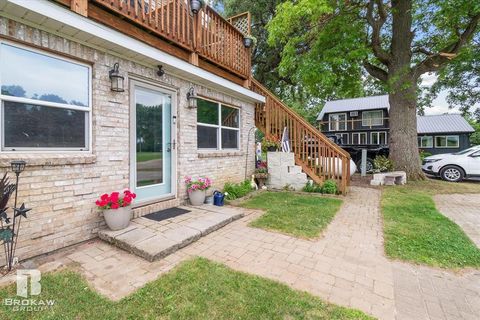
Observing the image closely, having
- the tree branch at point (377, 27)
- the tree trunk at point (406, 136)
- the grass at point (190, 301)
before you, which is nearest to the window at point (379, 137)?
the tree trunk at point (406, 136)

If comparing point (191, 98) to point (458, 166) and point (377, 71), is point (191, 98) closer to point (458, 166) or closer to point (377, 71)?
point (377, 71)

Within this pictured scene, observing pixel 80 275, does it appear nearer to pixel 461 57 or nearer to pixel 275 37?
pixel 275 37

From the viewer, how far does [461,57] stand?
7867 mm

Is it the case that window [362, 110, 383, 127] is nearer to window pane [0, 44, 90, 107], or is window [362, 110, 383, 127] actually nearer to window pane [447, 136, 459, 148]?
window pane [447, 136, 459, 148]

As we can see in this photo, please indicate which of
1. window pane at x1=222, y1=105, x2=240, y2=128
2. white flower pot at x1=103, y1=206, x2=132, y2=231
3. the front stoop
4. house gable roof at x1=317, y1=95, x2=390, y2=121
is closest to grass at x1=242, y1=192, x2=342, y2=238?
the front stoop

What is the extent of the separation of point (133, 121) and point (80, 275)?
95.5 inches

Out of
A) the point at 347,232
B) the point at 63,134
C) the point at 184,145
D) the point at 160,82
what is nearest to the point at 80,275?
the point at 63,134

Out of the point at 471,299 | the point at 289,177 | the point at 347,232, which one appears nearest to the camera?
the point at 471,299

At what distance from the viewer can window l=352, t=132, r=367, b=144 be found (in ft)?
75.1

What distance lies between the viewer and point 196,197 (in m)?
4.99

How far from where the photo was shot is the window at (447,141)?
20.2m

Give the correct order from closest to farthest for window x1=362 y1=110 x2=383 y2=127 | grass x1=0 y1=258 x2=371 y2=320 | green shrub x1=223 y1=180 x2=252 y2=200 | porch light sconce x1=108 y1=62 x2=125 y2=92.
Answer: grass x1=0 y1=258 x2=371 y2=320
porch light sconce x1=108 y1=62 x2=125 y2=92
green shrub x1=223 y1=180 x2=252 y2=200
window x1=362 y1=110 x2=383 y2=127

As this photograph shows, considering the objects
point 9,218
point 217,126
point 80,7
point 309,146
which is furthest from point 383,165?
point 9,218

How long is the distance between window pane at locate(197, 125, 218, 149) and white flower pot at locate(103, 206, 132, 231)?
2.51 meters
